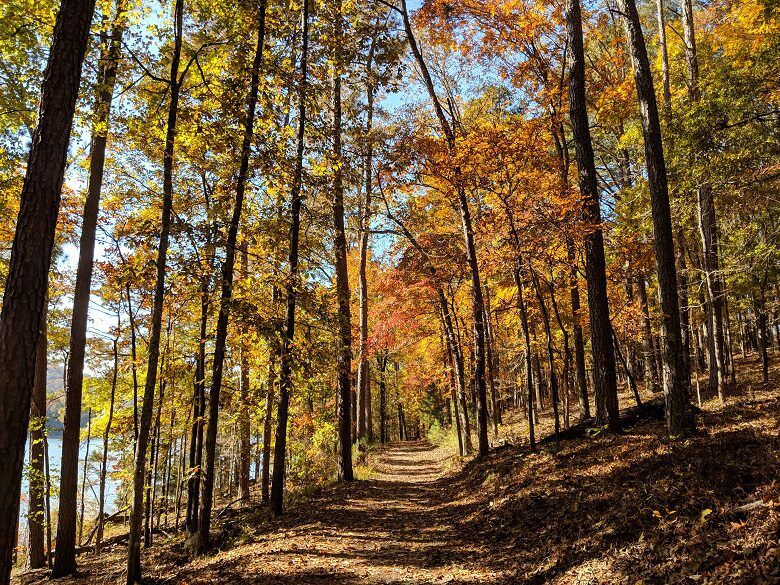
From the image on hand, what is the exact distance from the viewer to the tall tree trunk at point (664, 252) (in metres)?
7.19

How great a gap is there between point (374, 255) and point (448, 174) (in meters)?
8.98

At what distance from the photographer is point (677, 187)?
9.91 m

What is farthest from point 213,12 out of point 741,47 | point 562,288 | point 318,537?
point 741,47

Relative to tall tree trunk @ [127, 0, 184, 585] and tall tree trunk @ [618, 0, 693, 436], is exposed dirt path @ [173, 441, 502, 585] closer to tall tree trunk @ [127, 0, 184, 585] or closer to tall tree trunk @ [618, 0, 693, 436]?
tall tree trunk @ [127, 0, 184, 585]

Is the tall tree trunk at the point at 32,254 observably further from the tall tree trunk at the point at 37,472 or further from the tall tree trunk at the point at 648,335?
the tall tree trunk at the point at 648,335

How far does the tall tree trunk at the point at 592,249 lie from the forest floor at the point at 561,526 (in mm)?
1136

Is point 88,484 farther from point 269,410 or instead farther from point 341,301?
point 341,301

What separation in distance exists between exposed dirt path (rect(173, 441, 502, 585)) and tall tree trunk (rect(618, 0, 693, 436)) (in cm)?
393

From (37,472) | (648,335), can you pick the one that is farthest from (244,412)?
(648,335)

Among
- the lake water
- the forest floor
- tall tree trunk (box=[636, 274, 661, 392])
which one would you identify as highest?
tall tree trunk (box=[636, 274, 661, 392])

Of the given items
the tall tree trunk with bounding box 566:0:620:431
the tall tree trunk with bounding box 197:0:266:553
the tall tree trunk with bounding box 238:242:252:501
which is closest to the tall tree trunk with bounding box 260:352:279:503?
the tall tree trunk with bounding box 238:242:252:501

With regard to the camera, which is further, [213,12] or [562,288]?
[562,288]

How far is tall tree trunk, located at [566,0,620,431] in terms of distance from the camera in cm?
919

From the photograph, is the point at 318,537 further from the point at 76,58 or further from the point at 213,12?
the point at 213,12
